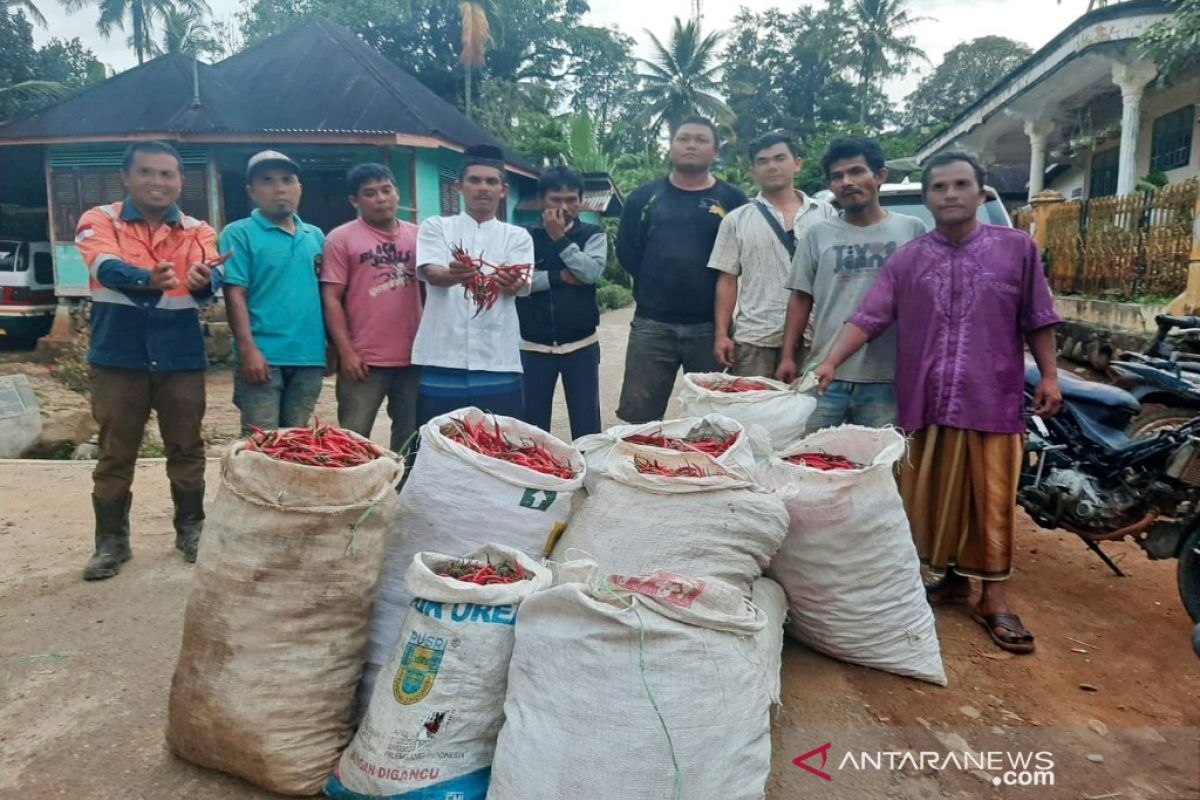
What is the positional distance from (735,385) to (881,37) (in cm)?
3828

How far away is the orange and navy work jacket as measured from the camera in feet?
11.4

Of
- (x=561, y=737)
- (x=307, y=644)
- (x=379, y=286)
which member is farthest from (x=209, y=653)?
(x=379, y=286)

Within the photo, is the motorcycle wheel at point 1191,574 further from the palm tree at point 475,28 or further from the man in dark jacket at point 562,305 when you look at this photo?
the palm tree at point 475,28

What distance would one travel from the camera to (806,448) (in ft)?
9.91

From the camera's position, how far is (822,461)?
9.60 ft

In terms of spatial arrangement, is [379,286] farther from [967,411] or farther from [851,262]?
[967,411]

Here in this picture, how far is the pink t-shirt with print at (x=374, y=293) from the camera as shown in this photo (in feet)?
12.3

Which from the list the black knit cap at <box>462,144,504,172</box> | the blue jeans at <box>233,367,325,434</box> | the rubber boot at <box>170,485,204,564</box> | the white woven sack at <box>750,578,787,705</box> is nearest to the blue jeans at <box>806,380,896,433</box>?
the white woven sack at <box>750,578,787,705</box>

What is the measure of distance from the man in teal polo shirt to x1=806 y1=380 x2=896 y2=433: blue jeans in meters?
2.32

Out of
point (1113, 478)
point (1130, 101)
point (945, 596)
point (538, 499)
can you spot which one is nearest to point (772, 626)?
point (538, 499)

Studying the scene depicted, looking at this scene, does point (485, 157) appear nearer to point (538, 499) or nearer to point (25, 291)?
point (538, 499)

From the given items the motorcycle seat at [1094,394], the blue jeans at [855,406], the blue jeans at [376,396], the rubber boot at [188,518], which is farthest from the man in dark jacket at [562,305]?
the motorcycle seat at [1094,394]

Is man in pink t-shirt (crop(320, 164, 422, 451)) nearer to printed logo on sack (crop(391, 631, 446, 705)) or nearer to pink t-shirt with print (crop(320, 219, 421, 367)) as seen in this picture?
pink t-shirt with print (crop(320, 219, 421, 367))

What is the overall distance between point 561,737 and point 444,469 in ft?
2.77
